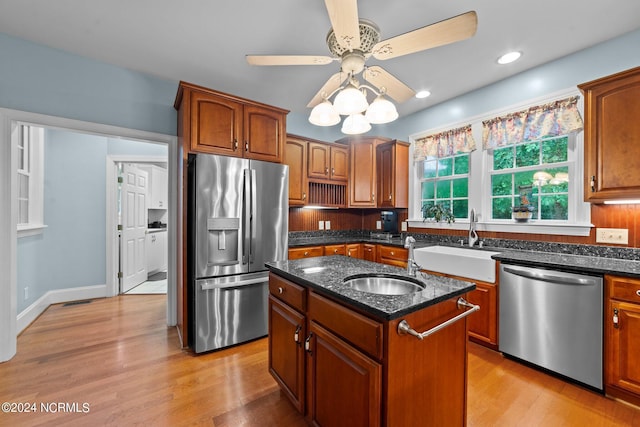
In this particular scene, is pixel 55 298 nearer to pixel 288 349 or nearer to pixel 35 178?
pixel 35 178

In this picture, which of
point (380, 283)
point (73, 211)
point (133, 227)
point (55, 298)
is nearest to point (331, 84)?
point (380, 283)

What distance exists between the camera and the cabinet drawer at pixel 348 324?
1.05 meters

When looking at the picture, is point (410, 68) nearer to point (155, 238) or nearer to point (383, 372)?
point (383, 372)

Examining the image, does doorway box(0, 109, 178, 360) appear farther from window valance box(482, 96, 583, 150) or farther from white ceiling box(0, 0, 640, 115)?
window valance box(482, 96, 583, 150)

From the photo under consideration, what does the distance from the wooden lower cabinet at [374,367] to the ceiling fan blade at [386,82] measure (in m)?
1.41

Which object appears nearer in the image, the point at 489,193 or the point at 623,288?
the point at 623,288

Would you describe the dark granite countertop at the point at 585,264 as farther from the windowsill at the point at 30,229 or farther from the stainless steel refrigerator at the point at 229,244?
the windowsill at the point at 30,229

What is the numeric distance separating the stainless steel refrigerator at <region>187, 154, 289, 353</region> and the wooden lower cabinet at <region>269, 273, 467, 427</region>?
112 cm

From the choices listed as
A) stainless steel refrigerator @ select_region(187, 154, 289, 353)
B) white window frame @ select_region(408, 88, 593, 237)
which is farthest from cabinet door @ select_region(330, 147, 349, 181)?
stainless steel refrigerator @ select_region(187, 154, 289, 353)

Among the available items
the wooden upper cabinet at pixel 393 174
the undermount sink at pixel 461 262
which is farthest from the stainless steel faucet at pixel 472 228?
the wooden upper cabinet at pixel 393 174

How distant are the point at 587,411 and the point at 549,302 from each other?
2.19 ft

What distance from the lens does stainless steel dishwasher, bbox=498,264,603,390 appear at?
184cm

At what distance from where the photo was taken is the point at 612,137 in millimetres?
1982

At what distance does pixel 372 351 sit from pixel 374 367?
6cm
